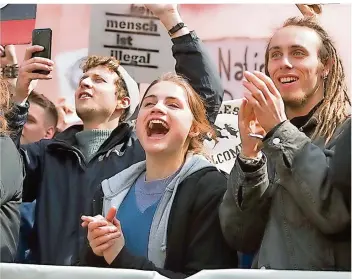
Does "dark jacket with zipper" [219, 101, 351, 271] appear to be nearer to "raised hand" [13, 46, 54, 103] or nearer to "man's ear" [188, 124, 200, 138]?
"man's ear" [188, 124, 200, 138]

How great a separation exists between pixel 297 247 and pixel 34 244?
0.82 metres

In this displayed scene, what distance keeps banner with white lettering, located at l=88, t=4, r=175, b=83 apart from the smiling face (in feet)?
1.61

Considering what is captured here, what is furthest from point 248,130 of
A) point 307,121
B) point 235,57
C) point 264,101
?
point 235,57

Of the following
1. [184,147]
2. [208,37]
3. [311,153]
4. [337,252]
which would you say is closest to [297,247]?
[337,252]

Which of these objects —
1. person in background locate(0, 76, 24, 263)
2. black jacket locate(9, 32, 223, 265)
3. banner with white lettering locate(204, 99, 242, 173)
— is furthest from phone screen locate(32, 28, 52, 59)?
banner with white lettering locate(204, 99, 242, 173)

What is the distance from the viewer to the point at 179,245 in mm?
1793

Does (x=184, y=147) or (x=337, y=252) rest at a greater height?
(x=184, y=147)

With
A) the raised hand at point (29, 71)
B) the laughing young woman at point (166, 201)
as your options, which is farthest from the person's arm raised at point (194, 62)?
the raised hand at point (29, 71)

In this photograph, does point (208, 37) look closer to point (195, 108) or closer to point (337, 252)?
point (195, 108)

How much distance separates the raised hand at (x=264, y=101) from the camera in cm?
168

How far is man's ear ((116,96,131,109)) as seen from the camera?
240 cm

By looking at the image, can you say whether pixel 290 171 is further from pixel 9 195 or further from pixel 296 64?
pixel 9 195

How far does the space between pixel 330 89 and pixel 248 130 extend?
32 cm

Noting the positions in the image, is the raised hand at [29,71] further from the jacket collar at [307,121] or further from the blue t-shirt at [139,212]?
the jacket collar at [307,121]
